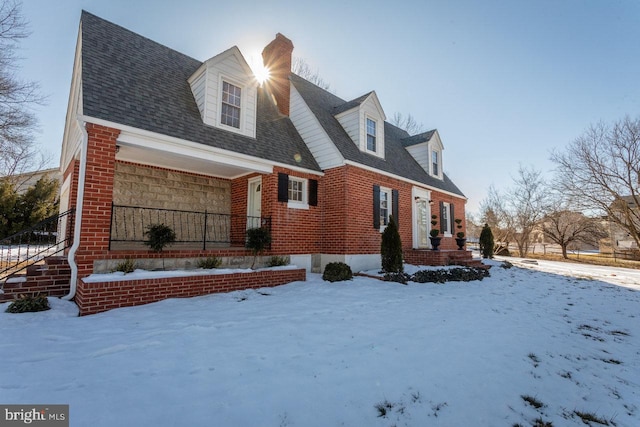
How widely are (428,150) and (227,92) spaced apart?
35.4ft

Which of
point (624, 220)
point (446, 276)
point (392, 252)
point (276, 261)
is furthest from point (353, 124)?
point (624, 220)

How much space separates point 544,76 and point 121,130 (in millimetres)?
13354

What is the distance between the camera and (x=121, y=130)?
595 cm

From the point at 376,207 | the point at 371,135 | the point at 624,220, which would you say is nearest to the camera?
the point at 376,207

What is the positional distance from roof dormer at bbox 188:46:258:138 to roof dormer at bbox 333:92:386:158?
4144 mm

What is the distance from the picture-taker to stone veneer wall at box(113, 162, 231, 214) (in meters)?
8.19

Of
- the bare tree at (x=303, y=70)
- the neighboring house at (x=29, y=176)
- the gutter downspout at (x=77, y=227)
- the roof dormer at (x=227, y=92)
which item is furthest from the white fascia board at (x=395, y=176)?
the neighboring house at (x=29, y=176)

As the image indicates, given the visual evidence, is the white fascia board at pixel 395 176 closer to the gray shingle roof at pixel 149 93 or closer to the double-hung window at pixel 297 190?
the gray shingle roof at pixel 149 93

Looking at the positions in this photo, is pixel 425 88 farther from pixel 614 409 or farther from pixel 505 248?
pixel 505 248

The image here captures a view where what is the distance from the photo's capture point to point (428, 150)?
15016mm

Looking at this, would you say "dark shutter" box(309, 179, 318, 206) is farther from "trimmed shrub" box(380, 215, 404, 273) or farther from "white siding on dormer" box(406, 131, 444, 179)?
"white siding on dormer" box(406, 131, 444, 179)

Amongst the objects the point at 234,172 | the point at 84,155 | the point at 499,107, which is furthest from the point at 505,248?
the point at 84,155

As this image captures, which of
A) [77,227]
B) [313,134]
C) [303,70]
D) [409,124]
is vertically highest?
[303,70]

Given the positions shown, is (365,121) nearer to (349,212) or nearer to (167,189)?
(349,212)
